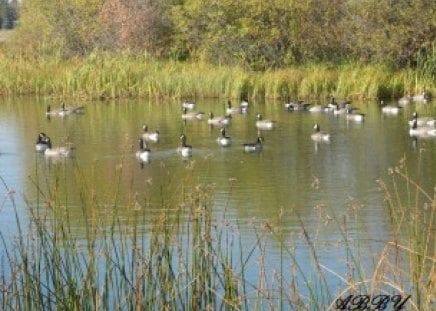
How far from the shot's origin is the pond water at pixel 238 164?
11.7 m

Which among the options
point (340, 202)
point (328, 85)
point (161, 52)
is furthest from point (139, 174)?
point (161, 52)

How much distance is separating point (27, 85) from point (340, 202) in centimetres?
2056

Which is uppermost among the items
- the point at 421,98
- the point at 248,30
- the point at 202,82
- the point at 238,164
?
the point at 248,30

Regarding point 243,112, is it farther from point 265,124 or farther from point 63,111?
point 63,111

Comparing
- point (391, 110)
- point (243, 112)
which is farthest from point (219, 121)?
point (391, 110)

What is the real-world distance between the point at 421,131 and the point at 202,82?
36.3ft

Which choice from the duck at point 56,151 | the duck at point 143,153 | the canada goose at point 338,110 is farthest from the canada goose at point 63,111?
the duck at point 143,153

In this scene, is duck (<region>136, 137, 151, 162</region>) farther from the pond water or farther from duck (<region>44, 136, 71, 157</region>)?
duck (<region>44, 136, 71, 157</region>)

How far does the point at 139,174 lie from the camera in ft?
52.9

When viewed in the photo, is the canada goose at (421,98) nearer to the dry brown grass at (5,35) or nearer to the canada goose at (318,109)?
the canada goose at (318,109)

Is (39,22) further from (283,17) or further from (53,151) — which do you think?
(53,151)

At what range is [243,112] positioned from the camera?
25.9 metres

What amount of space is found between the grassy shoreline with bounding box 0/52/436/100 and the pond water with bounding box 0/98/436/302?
170cm

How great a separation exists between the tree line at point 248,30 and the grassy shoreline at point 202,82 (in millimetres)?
1466
